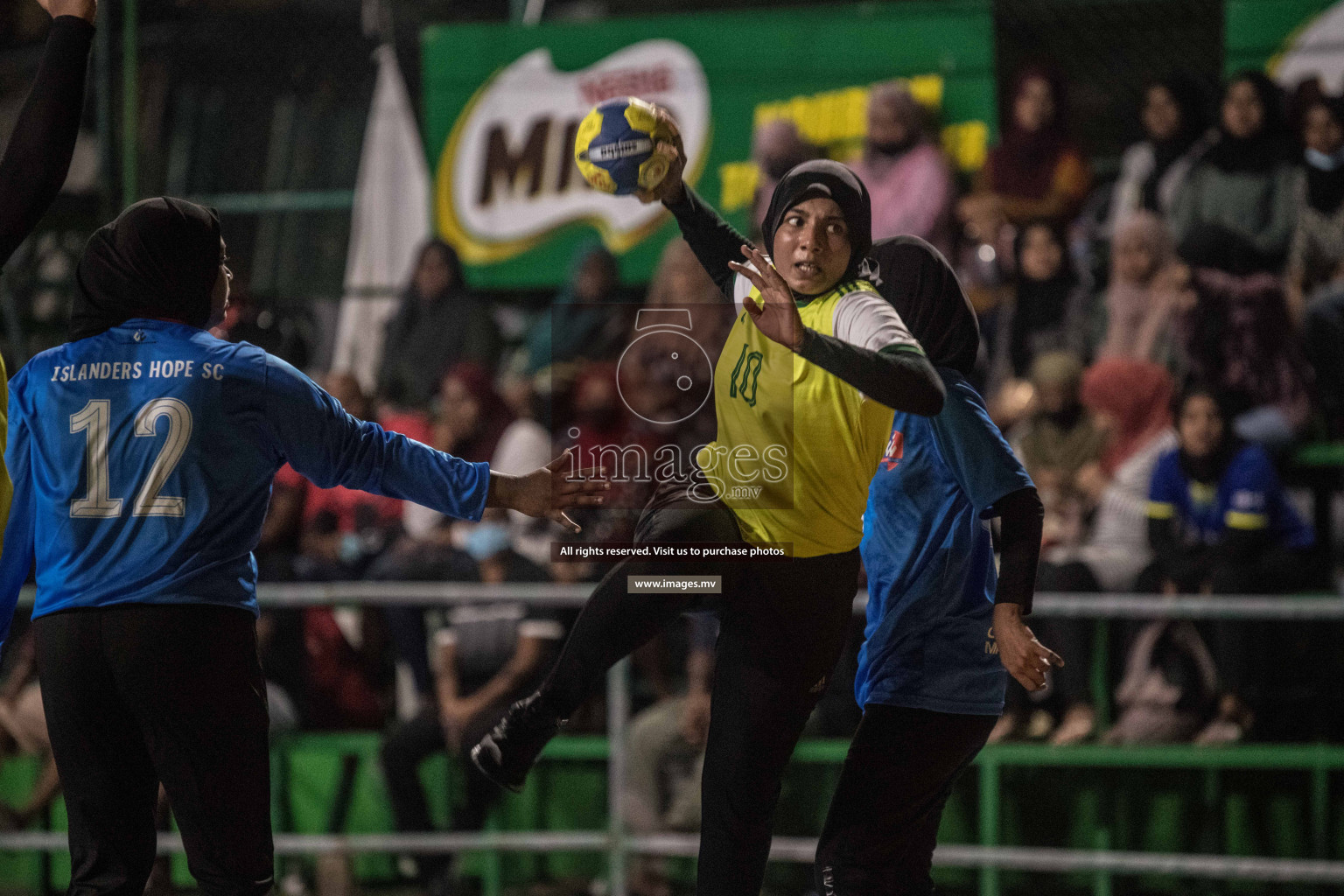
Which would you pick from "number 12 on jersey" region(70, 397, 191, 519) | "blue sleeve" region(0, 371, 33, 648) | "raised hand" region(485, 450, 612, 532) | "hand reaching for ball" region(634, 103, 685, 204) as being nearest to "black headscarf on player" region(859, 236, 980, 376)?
"hand reaching for ball" region(634, 103, 685, 204)

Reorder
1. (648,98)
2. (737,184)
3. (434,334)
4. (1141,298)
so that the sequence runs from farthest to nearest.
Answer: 1. (648,98)
2. (737,184)
3. (434,334)
4. (1141,298)

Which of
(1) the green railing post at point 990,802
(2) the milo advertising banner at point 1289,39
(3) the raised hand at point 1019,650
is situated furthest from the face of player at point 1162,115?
(3) the raised hand at point 1019,650

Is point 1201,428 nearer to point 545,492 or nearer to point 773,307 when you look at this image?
point 773,307

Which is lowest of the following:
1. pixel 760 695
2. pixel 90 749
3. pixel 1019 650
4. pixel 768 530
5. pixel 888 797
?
pixel 888 797

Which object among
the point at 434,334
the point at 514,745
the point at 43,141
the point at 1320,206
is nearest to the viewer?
the point at 43,141

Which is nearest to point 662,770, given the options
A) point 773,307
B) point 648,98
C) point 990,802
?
point 990,802

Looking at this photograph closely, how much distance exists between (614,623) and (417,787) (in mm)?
2801

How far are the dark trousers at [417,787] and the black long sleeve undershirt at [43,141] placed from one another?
2979 mm

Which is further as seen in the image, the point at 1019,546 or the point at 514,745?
the point at 514,745

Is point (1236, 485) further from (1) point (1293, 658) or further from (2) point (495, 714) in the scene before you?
(2) point (495, 714)

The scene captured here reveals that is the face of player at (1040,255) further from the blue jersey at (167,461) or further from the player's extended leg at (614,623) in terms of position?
the blue jersey at (167,461)

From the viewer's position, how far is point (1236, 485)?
17.3ft

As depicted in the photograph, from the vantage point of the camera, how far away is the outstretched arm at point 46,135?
3.02 meters

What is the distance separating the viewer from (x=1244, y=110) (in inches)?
242
